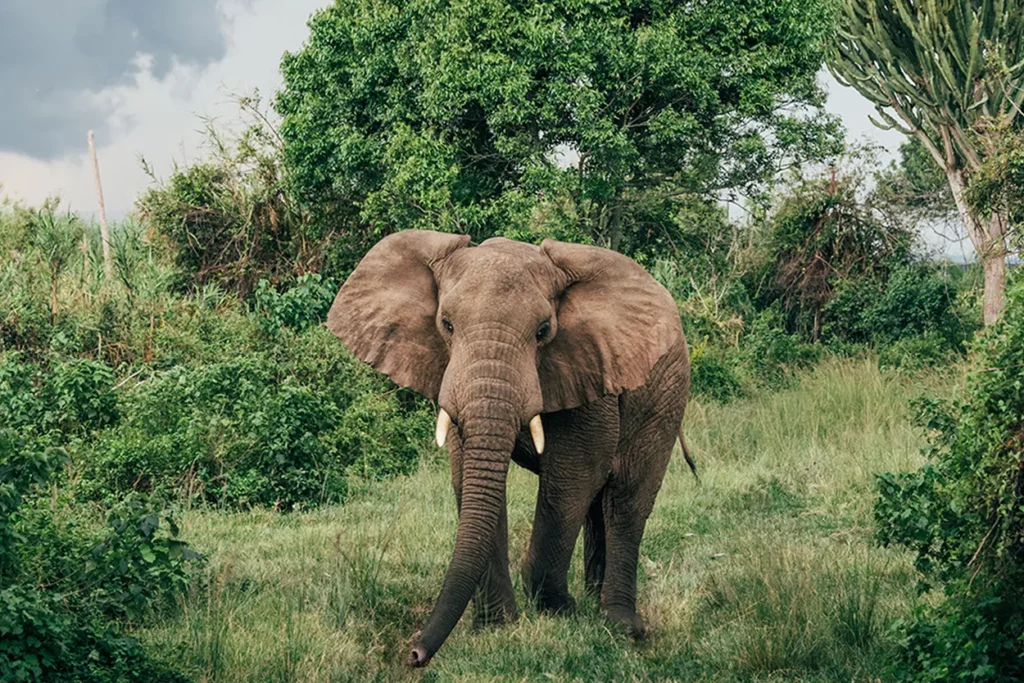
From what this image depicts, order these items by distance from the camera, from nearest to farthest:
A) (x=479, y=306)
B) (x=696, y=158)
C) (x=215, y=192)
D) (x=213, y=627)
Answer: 1. (x=479, y=306)
2. (x=213, y=627)
3. (x=696, y=158)
4. (x=215, y=192)

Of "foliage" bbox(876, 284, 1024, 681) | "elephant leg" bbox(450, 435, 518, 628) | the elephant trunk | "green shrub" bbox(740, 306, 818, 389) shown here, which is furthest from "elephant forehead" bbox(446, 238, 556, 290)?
"green shrub" bbox(740, 306, 818, 389)

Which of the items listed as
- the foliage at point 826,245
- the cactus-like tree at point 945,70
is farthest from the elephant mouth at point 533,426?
the foliage at point 826,245

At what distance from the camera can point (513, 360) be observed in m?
5.94

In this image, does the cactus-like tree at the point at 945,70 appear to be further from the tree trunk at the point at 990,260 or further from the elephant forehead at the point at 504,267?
the elephant forehead at the point at 504,267

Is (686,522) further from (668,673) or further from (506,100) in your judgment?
(506,100)

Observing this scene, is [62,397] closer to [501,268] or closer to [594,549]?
[594,549]

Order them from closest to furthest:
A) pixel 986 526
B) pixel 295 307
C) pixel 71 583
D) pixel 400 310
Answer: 1. pixel 986 526
2. pixel 71 583
3. pixel 400 310
4. pixel 295 307

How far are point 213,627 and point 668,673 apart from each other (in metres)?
2.35

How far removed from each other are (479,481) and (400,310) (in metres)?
1.17

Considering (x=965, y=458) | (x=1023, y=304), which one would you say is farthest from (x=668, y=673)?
(x=1023, y=304)

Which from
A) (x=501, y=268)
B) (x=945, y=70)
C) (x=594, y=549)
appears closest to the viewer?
(x=501, y=268)

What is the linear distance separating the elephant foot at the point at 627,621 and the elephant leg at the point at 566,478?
43 centimetres

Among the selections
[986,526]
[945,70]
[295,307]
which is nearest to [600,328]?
[986,526]

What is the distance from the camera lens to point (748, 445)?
44.8 feet
